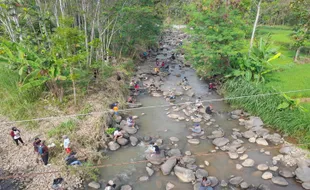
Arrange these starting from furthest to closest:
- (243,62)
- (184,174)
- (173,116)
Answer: (243,62) → (173,116) → (184,174)

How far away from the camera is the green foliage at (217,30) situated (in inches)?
597

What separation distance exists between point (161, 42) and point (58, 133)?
2610cm

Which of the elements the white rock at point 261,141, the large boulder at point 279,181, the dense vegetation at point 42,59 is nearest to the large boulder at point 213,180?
the large boulder at point 279,181

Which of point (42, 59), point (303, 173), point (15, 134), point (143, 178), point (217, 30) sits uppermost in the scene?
point (217, 30)

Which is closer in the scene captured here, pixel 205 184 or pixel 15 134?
pixel 205 184

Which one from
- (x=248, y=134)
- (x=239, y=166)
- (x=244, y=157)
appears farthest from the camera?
(x=248, y=134)

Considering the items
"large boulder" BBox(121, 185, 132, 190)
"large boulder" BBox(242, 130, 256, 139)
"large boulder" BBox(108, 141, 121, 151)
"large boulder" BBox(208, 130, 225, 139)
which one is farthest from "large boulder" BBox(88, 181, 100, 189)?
"large boulder" BBox(242, 130, 256, 139)

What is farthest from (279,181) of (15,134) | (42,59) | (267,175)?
(42,59)

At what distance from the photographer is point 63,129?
10672 mm

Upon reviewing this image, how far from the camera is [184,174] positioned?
9406mm

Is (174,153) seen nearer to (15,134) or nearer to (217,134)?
(217,134)

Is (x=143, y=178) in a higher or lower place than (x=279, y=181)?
lower

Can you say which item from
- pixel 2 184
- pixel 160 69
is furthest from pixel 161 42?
pixel 2 184

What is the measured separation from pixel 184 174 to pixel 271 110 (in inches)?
254
